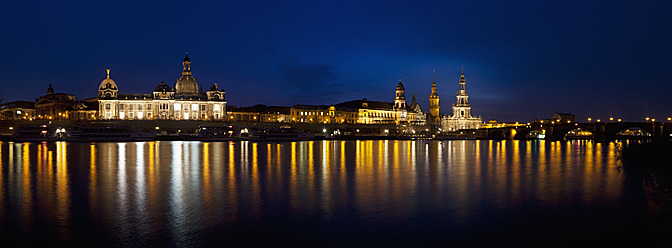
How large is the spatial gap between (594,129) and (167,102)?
121m

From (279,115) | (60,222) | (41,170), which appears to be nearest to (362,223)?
(60,222)

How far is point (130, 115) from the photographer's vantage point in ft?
451

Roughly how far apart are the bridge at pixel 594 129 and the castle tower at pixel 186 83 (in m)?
98.8

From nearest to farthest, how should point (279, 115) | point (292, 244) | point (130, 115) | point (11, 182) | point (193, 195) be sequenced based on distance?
point (292, 244) → point (193, 195) → point (11, 182) → point (130, 115) → point (279, 115)

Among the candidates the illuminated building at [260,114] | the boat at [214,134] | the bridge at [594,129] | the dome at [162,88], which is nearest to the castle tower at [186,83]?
the dome at [162,88]

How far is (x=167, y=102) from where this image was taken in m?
139

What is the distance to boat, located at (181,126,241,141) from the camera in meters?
96.3

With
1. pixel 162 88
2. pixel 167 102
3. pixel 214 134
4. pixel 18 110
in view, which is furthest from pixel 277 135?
pixel 18 110

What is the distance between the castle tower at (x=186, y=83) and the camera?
149 m

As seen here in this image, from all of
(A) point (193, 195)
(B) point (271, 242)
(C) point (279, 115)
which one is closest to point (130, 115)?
(C) point (279, 115)

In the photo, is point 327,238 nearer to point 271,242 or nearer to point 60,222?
point 271,242

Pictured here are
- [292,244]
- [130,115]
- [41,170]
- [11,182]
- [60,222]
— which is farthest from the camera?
[130,115]

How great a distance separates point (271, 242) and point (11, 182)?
18937 millimetres

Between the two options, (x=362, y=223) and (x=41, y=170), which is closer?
(x=362, y=223)
